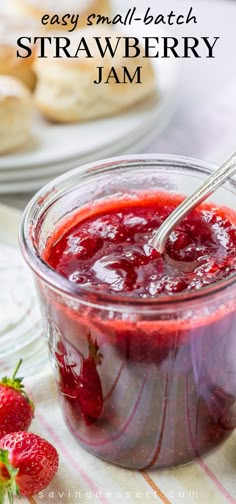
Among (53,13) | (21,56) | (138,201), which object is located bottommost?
(138,201)

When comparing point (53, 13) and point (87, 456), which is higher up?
point (53, 13)

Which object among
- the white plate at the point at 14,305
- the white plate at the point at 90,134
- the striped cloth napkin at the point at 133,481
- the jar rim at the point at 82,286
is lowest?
the striped cloth napkin at the point at 133,481

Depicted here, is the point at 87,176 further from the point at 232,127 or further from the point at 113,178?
the point at 232,127

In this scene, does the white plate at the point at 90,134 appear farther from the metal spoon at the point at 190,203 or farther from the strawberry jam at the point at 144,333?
the metal spoon at the point at 190,203

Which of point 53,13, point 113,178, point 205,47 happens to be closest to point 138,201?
point 113,178

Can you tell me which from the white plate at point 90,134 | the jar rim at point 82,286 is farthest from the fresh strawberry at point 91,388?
the white plate at point 90,134

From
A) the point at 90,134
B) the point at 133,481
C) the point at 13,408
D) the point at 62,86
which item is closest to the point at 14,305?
the point at 13,408
